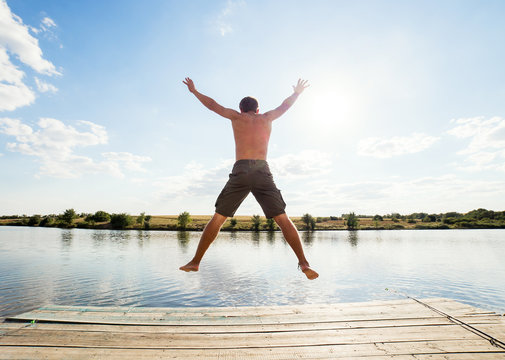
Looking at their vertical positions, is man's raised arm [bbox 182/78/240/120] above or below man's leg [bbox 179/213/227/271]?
above

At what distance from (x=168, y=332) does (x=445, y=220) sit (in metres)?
179

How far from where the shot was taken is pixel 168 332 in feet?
13.5

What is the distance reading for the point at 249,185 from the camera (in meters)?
3.94

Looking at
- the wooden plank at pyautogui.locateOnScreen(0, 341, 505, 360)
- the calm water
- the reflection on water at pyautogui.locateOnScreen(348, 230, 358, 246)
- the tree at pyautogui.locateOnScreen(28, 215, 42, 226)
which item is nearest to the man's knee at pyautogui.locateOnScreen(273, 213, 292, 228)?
the wooden plank at pyautogui.locateOnScreen(0, 341, 505, 360)

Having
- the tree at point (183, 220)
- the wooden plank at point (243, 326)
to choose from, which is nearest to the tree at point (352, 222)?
the tree at point (183, 220)

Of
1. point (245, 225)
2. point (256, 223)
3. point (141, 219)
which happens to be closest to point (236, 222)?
point (245, 225)

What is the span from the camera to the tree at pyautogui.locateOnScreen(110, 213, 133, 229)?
395 ft

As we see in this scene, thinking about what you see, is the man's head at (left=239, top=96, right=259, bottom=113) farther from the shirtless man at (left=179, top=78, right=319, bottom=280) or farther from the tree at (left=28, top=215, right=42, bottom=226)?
the tree at (left=28, top=215, right=42, bottom=226)

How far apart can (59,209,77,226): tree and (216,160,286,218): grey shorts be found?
14370 cm

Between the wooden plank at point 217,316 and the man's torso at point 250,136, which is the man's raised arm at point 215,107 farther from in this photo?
the wooden plank at point 217,316

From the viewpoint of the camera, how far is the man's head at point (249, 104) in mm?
4395

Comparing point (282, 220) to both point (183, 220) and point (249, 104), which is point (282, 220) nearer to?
point (249, 104)

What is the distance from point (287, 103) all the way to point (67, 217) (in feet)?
477

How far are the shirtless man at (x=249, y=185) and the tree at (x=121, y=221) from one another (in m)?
130
